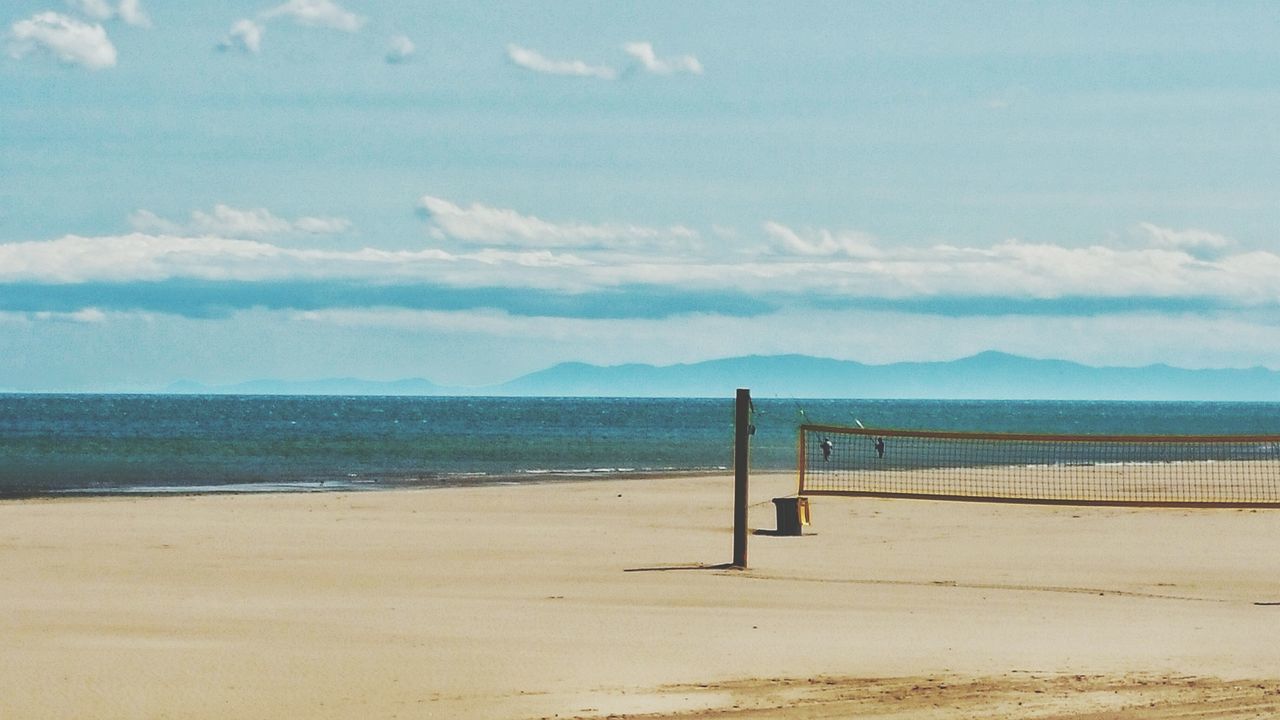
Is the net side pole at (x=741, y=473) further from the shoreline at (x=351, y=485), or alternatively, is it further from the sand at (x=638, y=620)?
the shoreline at (x=351, y=485)

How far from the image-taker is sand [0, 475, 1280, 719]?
9.60 m

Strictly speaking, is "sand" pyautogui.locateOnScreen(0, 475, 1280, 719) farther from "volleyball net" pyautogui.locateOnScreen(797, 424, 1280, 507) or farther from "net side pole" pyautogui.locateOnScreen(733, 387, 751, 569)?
"volleyball net" pyautogui.locateOnScreen(797, 424, 1280, 507)

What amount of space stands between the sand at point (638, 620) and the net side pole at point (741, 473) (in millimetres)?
344

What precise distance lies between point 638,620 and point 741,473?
458cm

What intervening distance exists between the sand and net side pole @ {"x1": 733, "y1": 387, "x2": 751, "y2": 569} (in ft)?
1.13

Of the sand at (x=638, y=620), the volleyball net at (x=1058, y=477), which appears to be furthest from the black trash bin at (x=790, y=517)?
the volleyball net at (x=1058, y=477)

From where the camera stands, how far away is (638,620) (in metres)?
12.9

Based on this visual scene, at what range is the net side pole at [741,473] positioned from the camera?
16.5 meters

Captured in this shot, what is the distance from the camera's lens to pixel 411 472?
5075 cm

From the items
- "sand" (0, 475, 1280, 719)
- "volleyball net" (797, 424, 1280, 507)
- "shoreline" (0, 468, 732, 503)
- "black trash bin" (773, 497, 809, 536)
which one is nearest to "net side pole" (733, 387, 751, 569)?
"sand" (0, 475, 1280, 719)

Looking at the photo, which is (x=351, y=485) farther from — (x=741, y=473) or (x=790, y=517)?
(x=741, y=473)

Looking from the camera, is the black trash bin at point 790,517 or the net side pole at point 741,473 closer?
the net side pole at point 741,473

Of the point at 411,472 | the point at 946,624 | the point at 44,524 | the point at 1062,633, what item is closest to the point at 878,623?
the point at 946,624

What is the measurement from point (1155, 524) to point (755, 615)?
40.0 ft
